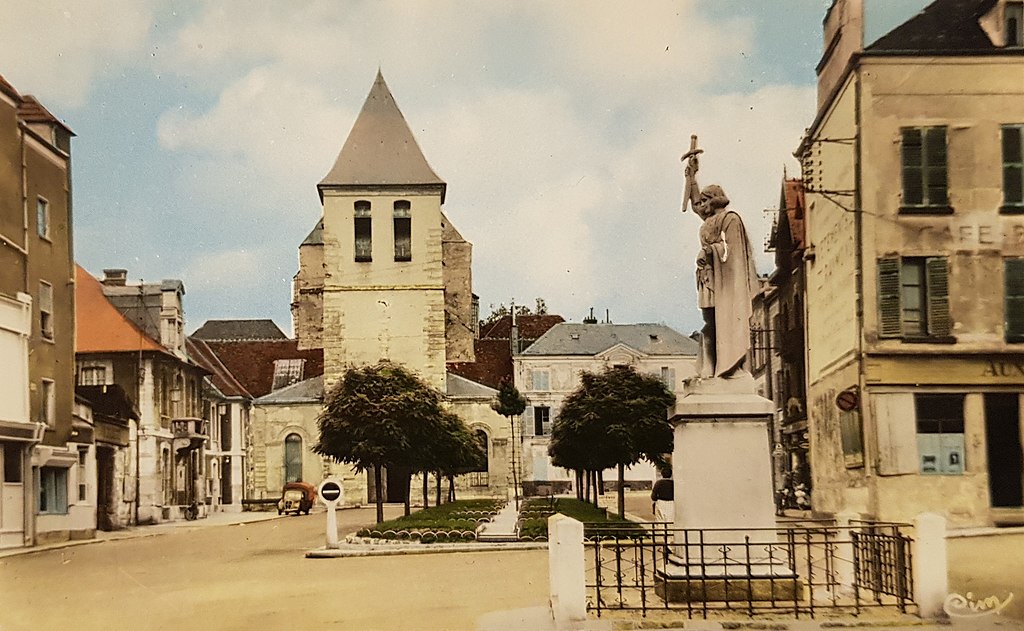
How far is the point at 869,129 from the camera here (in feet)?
39.5

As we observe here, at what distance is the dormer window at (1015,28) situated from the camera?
11.4m

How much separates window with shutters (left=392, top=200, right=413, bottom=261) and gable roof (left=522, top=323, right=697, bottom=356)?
6.39m

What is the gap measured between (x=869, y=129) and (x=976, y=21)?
148cm

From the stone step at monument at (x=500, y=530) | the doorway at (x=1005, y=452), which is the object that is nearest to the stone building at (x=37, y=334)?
the stone step at monument at (x=500, y=530)

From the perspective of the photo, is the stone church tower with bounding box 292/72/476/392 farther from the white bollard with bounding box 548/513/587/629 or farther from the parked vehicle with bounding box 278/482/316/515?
the white bollard with bounding box 548/513/587/629

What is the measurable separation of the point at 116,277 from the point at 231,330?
7.02 metres

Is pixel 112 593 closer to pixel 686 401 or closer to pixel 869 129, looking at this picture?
pixel 686 401

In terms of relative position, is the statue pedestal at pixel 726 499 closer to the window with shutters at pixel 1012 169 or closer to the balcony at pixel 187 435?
the window with shutters at pixel 1012 169

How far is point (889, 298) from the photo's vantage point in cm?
1187

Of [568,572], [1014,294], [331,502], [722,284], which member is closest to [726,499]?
[568,572]

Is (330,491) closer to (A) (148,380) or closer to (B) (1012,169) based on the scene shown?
(A) (148,380)

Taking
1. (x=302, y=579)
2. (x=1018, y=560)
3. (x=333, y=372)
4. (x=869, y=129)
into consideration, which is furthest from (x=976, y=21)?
(x=333, y=372)

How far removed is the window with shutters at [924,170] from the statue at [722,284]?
3500 millimetres

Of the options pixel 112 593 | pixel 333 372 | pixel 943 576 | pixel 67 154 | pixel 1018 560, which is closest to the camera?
pixel 943 576
